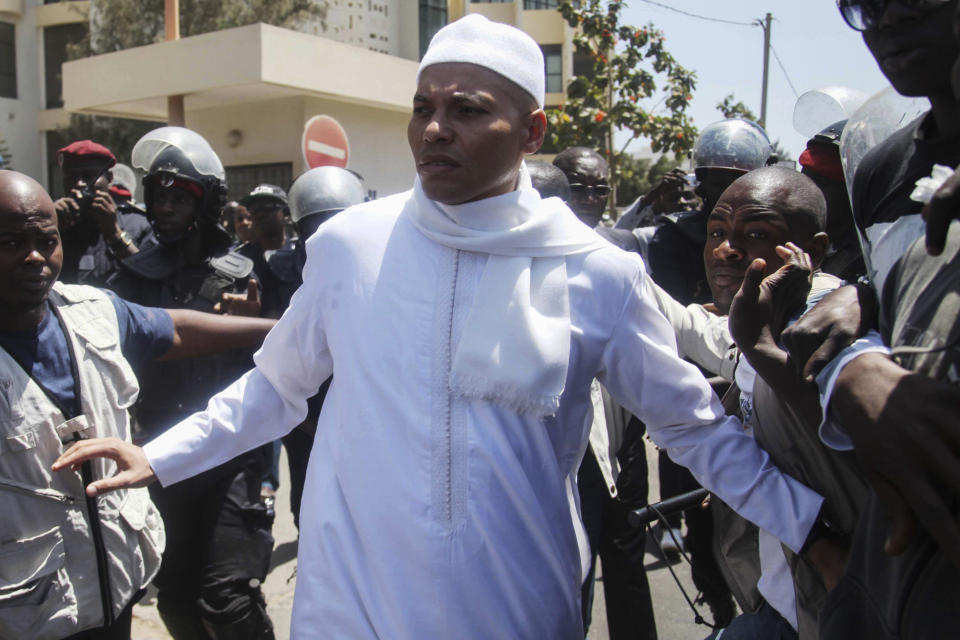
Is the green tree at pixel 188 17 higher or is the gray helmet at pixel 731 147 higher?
the green tree at pixel 188 17

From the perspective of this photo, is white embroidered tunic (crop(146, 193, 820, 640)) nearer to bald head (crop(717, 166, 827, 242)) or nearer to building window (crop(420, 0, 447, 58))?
bald head (crop(717, 166, 827, 242))

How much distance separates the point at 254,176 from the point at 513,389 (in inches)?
625

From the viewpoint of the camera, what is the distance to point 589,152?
A: 4688 mm

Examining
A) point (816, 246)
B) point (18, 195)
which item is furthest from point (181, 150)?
point (816, 246)

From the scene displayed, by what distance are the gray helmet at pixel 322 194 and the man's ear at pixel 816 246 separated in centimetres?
255

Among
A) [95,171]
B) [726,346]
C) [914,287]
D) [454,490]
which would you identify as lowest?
[454,490]

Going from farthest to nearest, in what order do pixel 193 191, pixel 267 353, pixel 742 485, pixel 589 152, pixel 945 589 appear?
pixel 589 152 < pixel 193 191 < pixel 267 353 < pixel 742 485 < pixel 945 589

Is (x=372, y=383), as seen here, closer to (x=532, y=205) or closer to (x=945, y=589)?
(x=532, y=205)

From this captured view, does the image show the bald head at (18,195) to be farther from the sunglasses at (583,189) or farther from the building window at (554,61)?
the building window at (554,61)

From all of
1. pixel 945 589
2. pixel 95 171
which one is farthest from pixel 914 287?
pixel 95 171

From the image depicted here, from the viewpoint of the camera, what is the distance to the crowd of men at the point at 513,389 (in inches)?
52.6

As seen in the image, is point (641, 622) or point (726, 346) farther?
point (641, 622)

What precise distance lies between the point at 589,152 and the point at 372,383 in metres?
2.94

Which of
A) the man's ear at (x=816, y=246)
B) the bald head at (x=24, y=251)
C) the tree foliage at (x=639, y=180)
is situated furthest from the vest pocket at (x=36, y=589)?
the tree foliage at (x=639, y=180)
